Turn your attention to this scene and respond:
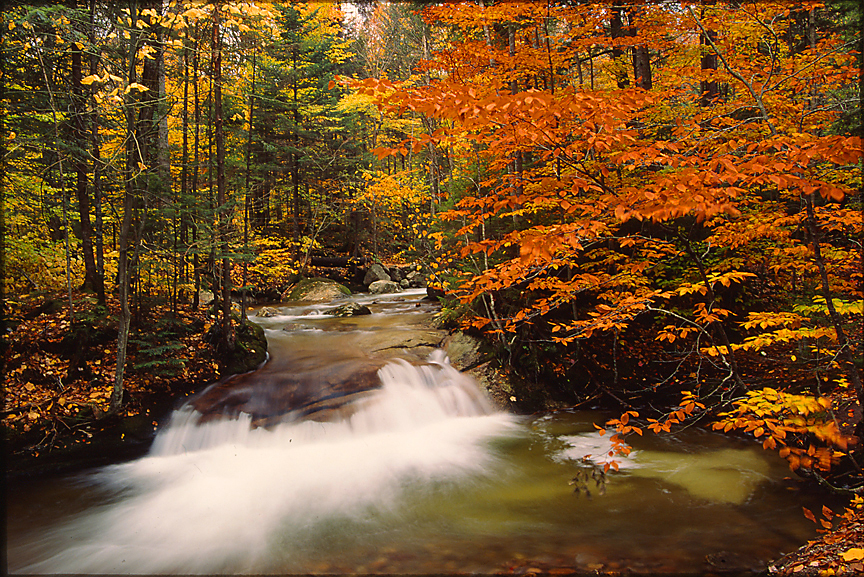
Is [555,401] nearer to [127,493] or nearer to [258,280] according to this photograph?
[127,493]

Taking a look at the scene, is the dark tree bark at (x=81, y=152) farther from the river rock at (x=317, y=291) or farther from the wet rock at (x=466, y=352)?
the river rock at (x=317, y=291)

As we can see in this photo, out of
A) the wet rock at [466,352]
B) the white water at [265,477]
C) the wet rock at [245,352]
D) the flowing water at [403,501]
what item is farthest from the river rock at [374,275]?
the flowing water at [403,501]

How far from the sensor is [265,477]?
5.69 m

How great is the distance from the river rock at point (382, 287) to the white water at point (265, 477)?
10.6 m

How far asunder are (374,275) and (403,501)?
48.8ft

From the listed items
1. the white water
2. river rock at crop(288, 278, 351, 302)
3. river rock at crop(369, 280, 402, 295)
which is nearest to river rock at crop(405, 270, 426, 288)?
river rock at crop(369, 280, 402, 295)

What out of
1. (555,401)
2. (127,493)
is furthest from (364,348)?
(127,493)

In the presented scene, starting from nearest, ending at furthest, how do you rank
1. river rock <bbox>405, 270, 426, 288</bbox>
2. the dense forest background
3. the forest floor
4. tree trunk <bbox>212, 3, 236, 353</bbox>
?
the dense forest background, the forest floor, tree trunk <bbox>212, 3, 236, 353</bbox>, river rock <bbox>405, 270, 426, 288</bbox>

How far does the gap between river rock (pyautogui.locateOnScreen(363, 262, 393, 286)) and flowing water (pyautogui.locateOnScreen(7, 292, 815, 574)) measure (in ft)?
39.6

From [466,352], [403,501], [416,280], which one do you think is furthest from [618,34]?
[416,280]

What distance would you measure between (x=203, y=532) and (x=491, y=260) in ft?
21.3

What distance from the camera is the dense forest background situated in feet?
11.4

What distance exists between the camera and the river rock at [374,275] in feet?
63.7

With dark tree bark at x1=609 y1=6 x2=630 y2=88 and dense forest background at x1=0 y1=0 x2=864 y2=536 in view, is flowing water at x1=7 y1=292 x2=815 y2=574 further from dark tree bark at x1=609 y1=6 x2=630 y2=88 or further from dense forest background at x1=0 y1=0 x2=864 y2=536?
dark tree bark at x1=609 y1=6 x2=630 y2=88
